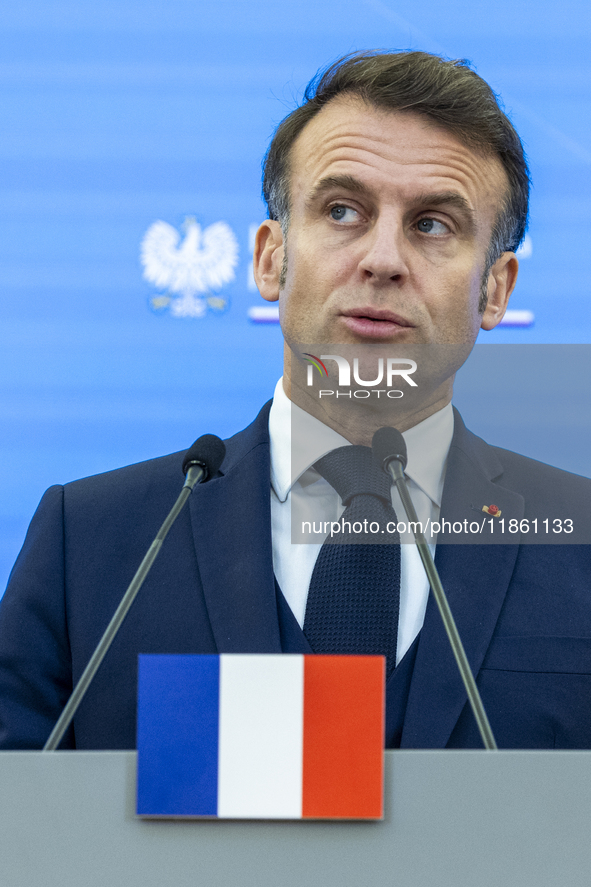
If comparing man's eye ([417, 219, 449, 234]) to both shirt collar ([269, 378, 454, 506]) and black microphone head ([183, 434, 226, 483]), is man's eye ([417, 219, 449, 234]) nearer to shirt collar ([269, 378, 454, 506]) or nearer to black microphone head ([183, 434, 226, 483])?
shirt collar ([269, 378, 454, 506])

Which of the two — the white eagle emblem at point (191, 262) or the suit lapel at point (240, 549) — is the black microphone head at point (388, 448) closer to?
the suit lapel at point (240, 549)

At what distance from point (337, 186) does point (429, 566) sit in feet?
2.77

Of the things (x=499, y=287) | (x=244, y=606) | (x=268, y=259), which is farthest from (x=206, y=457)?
(x=499, y=287)

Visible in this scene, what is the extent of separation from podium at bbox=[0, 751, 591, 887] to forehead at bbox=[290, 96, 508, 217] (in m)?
1.04

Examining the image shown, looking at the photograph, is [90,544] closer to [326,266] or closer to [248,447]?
[248,447]

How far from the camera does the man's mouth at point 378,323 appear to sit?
1449 millimetres

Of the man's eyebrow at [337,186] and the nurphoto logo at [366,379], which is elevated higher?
the man's eyebrow at [337,186]

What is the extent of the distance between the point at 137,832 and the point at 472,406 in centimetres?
85

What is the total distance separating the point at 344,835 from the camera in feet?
2.26

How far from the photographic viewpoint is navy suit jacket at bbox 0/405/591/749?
1.26 m

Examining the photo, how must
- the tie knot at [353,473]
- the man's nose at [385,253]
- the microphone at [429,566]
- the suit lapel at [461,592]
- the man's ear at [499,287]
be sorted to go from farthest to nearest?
1. the man's ear at [499,287]
2. the man's nose at [385,253]
3. the tie knot at [353,473]
4. the suit lapel at [461,592]
5. the microphone at [429,566]

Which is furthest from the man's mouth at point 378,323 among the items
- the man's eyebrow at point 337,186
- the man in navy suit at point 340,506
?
the man's eyebrow at point 337,186

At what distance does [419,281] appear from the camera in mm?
1470

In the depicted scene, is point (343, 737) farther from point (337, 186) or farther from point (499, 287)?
point (499, 287)
